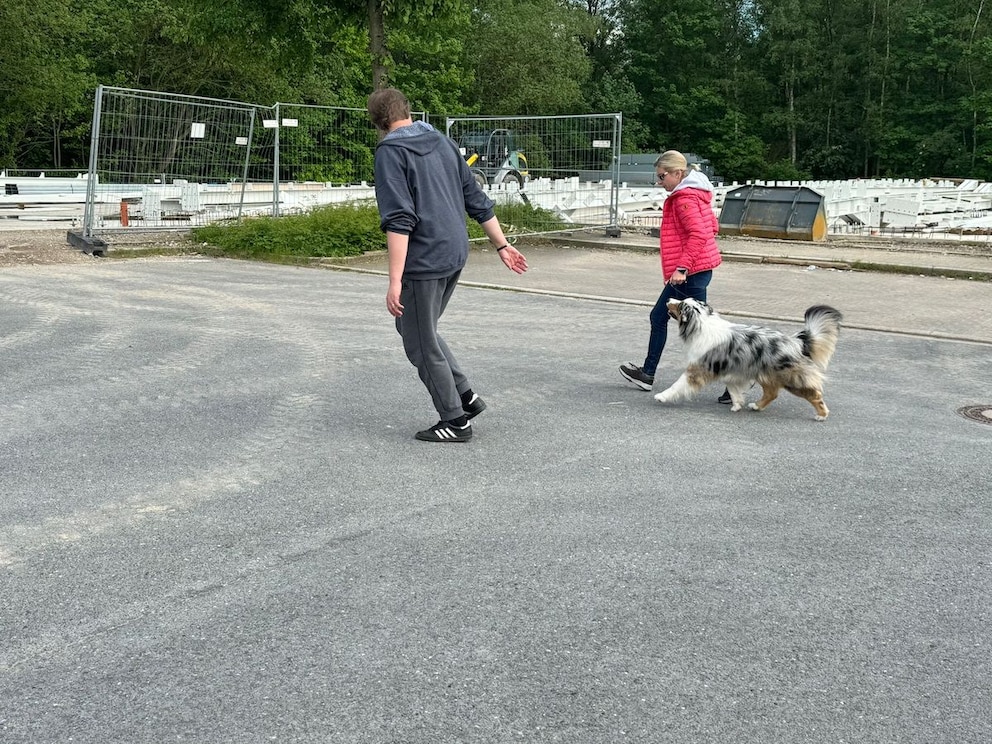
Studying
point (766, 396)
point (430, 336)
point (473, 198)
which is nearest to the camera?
point (430, 336)

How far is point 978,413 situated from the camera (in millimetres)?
7566

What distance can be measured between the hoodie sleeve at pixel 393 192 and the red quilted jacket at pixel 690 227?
2.35 metres

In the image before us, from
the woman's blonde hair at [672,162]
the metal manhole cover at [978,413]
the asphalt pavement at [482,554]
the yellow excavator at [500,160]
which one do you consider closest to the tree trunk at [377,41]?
the yellow excavator at [500,160]

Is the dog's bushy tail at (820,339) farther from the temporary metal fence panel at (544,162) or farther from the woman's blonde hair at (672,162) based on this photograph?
the temporary metal fence panel at (544,162)

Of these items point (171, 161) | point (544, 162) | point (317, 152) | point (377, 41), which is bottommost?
point (171, 161)

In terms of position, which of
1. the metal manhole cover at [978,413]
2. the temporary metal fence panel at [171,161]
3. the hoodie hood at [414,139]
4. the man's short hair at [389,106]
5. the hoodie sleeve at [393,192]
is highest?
the temporary metal fence panel at [171,161]

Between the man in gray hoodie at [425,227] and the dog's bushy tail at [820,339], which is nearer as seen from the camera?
the man in gray hoodie at [425,227]

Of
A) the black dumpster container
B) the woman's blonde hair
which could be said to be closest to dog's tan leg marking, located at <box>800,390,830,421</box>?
the woman's blonde hair

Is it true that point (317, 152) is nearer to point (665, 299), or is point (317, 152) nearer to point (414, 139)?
point (665, 299)

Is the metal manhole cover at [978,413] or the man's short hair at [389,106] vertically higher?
the man's short hair at [389,106]

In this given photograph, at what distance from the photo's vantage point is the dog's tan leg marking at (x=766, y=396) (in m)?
7.28

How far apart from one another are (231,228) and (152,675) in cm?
1468

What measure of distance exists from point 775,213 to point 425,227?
1657 centimetres

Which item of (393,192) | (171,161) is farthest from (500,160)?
(393,192)
